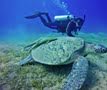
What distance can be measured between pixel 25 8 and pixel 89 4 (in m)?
25.3

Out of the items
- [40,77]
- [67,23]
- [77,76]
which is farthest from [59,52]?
[67,23]

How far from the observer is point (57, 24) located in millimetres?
11172

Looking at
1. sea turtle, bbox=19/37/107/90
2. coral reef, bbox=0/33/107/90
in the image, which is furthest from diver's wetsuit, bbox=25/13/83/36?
coral reef, bbox=0/33/107/90

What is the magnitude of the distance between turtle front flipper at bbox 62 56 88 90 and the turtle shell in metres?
0.25

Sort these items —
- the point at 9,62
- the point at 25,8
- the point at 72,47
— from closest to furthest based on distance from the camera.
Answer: the point at 72,47 < the point at 9,62 < the point at 25,8

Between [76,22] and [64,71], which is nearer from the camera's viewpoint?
[64,71]

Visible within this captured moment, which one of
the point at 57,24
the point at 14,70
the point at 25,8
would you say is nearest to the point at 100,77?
the point at 14,70

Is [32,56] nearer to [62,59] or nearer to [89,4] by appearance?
[62,59]

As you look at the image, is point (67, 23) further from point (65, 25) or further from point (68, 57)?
point (68, 57)

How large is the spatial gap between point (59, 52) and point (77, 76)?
103cm

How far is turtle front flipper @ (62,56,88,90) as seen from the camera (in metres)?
4.87

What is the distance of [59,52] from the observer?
598 cm

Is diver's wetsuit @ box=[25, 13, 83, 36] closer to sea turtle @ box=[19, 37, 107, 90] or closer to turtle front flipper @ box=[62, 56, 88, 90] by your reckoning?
sea turtle @ box=[19, 37, 107, 90]

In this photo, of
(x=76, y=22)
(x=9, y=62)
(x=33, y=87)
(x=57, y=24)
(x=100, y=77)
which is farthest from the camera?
(x=57, y=24)
